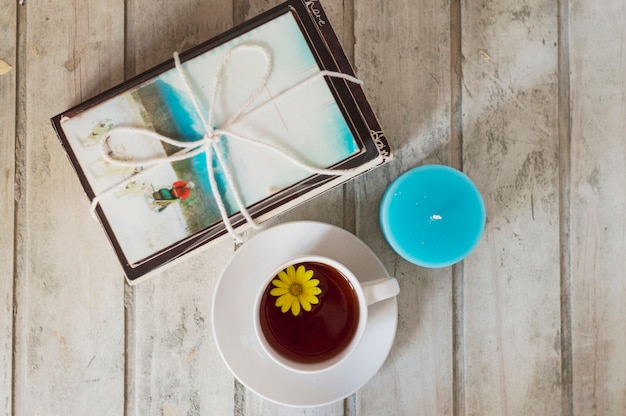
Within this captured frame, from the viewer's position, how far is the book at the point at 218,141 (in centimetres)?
69

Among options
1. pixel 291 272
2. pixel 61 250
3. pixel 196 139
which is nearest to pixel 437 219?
pixel 291 272

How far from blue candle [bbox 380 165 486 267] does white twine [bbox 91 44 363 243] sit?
0.11 meters

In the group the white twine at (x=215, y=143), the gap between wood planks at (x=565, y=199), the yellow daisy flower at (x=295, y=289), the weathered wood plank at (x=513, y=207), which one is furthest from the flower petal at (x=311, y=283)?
the gap between wood planks at (x=565, y=199)

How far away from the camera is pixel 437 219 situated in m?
0.76

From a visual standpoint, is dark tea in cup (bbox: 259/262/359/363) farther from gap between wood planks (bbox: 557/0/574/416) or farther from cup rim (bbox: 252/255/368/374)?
gap between wood planks (bbox: 557/0/574/416)

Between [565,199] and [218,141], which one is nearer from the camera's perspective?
[218,141]

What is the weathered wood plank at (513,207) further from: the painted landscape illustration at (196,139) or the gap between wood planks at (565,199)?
the painted landscape illustration at (196,139)

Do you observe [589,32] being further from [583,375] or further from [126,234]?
[126,234]

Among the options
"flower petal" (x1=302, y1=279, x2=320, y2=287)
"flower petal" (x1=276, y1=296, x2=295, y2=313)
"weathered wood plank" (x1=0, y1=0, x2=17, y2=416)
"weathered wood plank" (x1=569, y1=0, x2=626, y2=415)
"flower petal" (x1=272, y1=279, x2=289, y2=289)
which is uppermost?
"weathered wood plank" (x1=0, y1=0, x2=17, y2=416)

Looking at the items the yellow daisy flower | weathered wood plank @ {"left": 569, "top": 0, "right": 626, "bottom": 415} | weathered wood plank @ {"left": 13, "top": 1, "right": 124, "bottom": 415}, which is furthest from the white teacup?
weathered wood plank @ {"left": 569, "top": 0, "right": 626, "bottom": 415}

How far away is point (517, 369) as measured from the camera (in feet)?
2.77

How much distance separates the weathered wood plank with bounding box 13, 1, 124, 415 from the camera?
799 mm

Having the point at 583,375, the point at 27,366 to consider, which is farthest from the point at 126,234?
the point at 583,375

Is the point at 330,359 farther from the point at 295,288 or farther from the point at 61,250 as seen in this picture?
the point at 61,250
